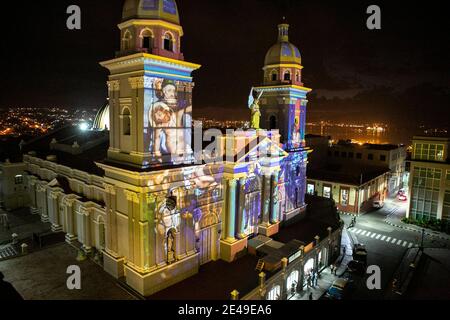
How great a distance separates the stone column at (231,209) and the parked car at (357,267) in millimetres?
14895

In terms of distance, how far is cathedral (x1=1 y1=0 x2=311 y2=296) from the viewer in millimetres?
21375

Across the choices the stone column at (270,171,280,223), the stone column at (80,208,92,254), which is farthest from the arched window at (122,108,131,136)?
the stone column at (270,171,280,223)

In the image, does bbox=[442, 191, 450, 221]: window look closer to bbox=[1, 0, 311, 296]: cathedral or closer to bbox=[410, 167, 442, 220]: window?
bbox=[410, 167, 442, 220]: window

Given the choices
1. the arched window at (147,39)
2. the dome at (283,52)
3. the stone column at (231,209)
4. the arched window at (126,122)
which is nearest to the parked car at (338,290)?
the stone column at (231,209)

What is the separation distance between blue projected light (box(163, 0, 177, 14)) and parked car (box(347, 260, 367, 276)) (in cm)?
3058

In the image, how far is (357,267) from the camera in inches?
1315

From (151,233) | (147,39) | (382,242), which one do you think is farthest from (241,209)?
(382,242)

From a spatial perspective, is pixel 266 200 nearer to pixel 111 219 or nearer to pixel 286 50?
pixel 111 219

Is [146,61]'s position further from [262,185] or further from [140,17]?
[262,185]

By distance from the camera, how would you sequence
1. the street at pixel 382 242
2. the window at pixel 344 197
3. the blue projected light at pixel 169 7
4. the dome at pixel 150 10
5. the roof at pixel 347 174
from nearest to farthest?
the dome at pixel 150 10
the blue projected light at pixel 169 7
the street at pixel 382 242
the window at pixel 344 197
the roof at pixel 347 174

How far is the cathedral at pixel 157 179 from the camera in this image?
70.1 ft

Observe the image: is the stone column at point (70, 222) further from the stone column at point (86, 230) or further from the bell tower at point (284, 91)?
the bell tower at point (284, 91)

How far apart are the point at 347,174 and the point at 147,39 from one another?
149ft
